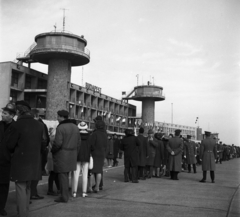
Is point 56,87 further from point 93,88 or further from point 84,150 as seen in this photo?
point 84,150

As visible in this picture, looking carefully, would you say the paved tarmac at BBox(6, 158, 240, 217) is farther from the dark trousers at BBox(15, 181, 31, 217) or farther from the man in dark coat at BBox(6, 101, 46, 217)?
the man in dark coat at BBox(6, 101, 46, 217)

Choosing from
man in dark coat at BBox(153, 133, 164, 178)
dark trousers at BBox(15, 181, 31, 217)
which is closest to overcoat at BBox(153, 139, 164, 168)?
man in dark coat at BBox(153, 133, 164, 178)

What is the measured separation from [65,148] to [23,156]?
1919 mm

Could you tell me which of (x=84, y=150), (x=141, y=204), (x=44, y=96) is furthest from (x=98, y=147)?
(x=44, y=96)

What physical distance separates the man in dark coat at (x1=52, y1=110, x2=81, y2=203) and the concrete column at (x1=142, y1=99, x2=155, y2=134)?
2704 inches

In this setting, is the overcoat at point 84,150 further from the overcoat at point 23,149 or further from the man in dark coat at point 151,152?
the man in dark coat at point 151,152

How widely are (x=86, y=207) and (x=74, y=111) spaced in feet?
177

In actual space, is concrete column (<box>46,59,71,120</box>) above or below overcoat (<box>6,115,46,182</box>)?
above

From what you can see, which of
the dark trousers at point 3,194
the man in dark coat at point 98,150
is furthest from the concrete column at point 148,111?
the dark trousers at point 3,194

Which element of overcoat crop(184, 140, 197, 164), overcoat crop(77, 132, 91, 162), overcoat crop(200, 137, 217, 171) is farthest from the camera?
overcoat crop(184, 140, 197, 164)

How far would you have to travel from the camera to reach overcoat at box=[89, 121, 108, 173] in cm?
921

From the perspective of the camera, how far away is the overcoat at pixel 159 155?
14.4m

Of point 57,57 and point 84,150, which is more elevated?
point 57,57

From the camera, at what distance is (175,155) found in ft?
45.0
